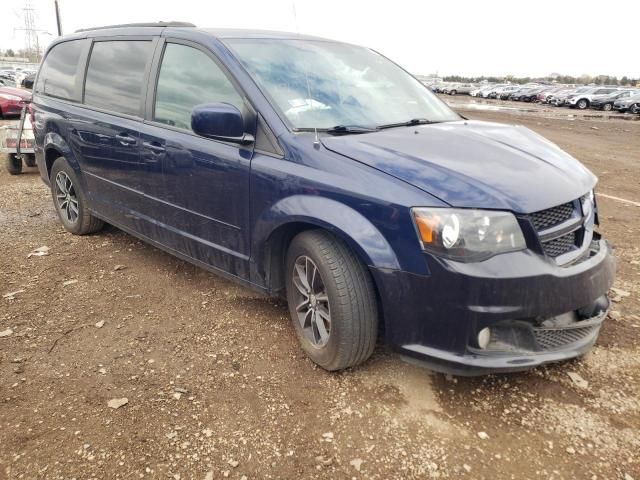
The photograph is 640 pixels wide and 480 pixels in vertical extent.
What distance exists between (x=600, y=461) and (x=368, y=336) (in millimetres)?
1130

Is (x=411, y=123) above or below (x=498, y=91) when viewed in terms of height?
below

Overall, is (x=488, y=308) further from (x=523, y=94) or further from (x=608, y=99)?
(x=523, y=94)

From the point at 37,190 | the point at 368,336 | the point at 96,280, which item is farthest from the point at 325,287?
the point at 37,190

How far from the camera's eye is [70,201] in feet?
16.3

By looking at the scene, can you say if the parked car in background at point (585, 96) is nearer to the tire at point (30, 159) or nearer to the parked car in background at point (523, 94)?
the parked car in background at point (523, 94)

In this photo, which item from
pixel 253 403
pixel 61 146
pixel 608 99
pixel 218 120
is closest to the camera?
pixel 253 403

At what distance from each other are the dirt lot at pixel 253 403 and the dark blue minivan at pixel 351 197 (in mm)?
291

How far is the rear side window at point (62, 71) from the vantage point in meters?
4.51

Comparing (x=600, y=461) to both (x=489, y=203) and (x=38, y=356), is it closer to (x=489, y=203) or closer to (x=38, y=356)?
(x=489, y=203)

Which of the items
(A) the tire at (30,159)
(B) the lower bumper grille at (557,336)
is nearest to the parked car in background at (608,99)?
(A) the tire at (30,159)

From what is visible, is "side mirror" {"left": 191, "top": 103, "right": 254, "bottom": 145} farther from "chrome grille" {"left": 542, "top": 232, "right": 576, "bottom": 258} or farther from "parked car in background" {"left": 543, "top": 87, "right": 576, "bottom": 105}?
"parked car in background" {"left": 543, "top": 87, "right": 576, "bottom": 105}

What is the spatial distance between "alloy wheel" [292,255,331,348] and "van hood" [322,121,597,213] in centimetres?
67

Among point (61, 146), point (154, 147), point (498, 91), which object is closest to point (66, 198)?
point (61, 146)

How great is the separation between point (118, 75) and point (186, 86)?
38.7 inches
